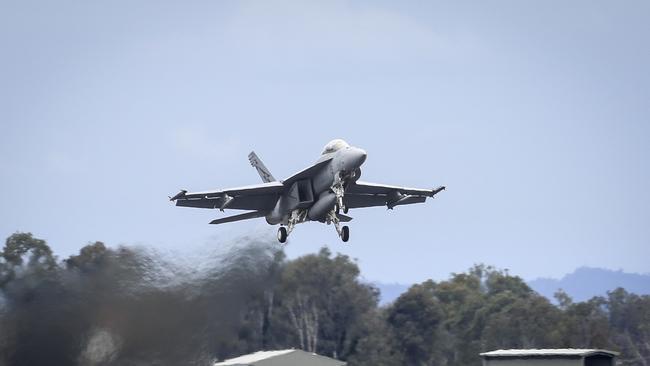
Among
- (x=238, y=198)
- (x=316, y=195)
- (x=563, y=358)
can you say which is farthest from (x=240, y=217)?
(x=563, y=358)

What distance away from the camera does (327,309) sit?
58438mm

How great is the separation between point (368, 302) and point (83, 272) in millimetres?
29382

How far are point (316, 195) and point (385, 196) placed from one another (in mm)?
4612

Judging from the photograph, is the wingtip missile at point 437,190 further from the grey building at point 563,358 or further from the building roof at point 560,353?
the grey building at point 563,358

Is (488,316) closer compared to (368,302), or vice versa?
(368,302)

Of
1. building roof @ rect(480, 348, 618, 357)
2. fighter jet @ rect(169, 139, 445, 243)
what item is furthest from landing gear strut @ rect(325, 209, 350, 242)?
building roof @ rect(480, 348, 618, 357)

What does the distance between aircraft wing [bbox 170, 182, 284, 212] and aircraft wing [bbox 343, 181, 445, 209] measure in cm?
289

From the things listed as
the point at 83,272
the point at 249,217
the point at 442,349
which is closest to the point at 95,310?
the point at 83,272

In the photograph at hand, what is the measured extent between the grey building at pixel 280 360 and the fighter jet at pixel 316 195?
518cm

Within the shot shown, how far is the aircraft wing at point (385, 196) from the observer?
1542 inches

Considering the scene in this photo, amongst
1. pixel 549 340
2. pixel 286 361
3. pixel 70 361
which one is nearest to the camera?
pixel 70 361

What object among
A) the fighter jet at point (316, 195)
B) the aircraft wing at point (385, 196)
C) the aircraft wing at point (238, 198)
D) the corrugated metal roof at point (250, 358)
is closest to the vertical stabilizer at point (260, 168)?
the fighter jet at point (316, 195)

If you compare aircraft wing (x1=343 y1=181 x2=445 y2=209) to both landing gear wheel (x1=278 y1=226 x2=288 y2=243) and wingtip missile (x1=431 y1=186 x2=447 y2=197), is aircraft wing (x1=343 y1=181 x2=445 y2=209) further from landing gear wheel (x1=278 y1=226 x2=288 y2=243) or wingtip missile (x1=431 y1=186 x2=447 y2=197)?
A: landing gear wheel (x1=278 y1=226 x2=288 y2=243)

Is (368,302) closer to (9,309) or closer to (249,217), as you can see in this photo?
(249,217)
